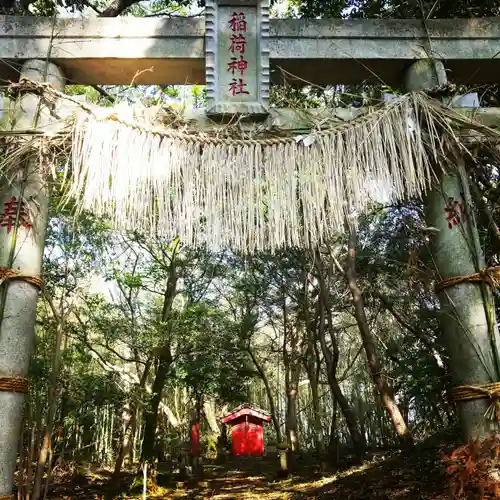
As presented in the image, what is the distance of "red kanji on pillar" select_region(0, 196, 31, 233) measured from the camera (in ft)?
8.11

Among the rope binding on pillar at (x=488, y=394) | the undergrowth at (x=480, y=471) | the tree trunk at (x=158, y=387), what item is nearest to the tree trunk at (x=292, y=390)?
the tree trunk at (x=158, y=387)

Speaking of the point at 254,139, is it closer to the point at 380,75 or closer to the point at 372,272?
the point at 380,75

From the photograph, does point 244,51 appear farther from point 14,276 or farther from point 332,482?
point 332,482

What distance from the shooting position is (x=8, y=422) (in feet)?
7.21

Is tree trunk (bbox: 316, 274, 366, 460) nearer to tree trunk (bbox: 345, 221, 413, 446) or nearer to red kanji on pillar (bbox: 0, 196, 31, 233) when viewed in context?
tree trunk (bbox: 345, 221, 413, 446)

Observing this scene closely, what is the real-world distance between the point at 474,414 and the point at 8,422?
200 centimetres

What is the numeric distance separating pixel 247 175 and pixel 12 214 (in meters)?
1.15

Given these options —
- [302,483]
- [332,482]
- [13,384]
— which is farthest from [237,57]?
[302,483]

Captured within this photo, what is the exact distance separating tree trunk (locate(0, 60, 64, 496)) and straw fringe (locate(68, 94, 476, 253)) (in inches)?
9.6

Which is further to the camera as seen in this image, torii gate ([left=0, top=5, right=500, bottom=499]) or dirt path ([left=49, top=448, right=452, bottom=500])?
dirt path ([left=49, top=448, right=452, bottom=500])

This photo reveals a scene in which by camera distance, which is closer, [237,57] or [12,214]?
[12,214]

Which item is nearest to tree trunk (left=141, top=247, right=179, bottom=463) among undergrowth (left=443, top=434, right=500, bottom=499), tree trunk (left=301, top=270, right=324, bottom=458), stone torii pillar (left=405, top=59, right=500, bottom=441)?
tree trunk (left=301, top=270, right=324, bottom=458)

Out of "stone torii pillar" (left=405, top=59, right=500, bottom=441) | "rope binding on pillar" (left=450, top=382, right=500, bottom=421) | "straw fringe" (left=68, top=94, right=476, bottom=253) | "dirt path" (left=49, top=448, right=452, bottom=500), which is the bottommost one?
"dirt path" (left=49, top=448, right=452, bottom=500)

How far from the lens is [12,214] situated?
2.49 m
